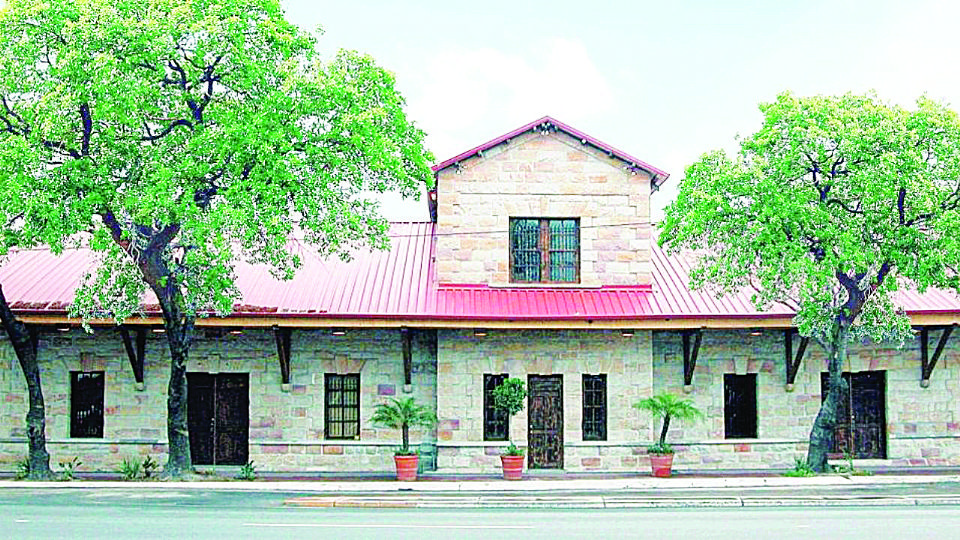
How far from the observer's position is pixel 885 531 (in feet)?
48.2

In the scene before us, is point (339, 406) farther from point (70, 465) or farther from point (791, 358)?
point (791, 358)

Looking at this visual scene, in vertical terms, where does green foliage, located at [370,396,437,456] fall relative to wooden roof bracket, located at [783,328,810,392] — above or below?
below

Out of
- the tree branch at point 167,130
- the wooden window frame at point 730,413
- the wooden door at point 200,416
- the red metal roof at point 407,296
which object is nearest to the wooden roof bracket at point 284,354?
the red metal roof at point 407,296

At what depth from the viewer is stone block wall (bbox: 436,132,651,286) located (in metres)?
26.3

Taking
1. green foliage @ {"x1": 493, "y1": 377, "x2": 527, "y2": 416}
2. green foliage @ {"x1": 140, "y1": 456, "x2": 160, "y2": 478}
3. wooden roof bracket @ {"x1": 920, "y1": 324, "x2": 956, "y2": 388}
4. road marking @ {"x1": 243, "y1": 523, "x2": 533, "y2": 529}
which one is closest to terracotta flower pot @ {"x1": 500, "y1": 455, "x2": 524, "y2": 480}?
green foliage @ {"x1": 493, "y1": 377, "x2": 527, "y2": 416}

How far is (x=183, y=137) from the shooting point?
2170 centimetres

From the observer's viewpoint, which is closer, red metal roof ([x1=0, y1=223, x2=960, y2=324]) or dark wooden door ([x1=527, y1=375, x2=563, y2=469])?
red metal roof ([x1=0, y1=223, x2=960, y2=324])

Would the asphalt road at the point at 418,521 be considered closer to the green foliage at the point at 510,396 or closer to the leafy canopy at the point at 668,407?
the leafy canopy at the point at 668,407

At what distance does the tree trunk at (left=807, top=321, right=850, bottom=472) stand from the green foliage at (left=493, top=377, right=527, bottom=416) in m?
6.20

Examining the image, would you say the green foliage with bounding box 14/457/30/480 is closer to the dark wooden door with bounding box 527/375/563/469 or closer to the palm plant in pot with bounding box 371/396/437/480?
the palm plant in pot with bounding box 371/396/437/480

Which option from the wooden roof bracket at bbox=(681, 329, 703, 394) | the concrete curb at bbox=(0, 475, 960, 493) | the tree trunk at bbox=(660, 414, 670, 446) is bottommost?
the concrete curb at bbox=(0, 475, 960, 493)

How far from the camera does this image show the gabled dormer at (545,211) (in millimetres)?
26266

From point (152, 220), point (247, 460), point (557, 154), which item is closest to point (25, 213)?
point (152, 220)

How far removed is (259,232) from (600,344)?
27.1ft
